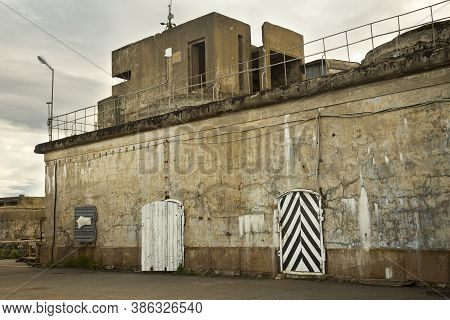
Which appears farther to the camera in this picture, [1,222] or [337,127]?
[1,222]

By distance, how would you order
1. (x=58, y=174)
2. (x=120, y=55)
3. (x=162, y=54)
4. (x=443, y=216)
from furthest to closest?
(x=120, y=55), (x=162, y=54), (x=58, y=174), (x=443, y=216)

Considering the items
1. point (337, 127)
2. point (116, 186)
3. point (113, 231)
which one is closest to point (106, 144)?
point (116, 186)

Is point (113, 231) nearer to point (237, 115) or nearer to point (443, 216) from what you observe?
point (237, 115)

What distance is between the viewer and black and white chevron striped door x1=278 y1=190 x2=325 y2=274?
33.2 feet

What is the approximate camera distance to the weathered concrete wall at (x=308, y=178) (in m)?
8.83

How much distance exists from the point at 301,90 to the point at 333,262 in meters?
3.63

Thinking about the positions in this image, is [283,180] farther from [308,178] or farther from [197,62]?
[197,62]

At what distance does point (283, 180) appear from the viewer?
10789 millimetres

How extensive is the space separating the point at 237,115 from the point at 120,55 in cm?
1146

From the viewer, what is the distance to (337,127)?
10.1m

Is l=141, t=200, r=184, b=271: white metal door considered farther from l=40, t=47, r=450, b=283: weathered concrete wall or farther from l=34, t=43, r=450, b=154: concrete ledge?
l=34, t=43, r=450, b=154: concrete ledge

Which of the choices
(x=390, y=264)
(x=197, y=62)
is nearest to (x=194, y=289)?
(x=390, y=264)

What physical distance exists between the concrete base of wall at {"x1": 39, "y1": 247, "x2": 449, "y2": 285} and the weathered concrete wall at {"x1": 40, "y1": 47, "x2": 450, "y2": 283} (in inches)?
0.8

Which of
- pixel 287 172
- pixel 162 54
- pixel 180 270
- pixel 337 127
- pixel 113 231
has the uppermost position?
pixel 162 54
